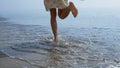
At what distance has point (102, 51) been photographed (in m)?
4.50

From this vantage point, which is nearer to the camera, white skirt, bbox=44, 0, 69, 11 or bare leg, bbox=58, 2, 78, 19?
white skirt, bbox=44, 0, 69, 11

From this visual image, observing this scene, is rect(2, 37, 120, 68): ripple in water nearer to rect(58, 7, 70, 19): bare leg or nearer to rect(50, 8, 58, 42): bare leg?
rect(50, 8, 58, 42): bare leg

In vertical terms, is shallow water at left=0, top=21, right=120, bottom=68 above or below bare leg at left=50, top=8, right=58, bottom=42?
below

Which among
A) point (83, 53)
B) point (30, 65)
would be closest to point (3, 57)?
point (30, 65)

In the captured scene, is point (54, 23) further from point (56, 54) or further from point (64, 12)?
point (56, 54)

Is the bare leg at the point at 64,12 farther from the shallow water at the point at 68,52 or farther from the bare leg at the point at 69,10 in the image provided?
the shallow water at the point at 68,52

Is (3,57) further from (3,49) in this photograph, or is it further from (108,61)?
(108,61)

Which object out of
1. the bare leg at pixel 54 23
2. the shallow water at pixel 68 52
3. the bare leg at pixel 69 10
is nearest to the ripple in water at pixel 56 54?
the shallow water at pixel 68 52

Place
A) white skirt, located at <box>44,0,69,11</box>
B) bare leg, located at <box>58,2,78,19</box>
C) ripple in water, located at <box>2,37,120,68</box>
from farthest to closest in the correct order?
bare leg, located at <box>58,2,78,19</box>, white skirt, located at <box>44,0,69,11</box>, ripple in water, located at <box>2,37,120,68</box>

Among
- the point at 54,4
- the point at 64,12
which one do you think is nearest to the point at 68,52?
the point at 54,4

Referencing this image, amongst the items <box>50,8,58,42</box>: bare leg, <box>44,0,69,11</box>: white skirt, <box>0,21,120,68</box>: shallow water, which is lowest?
<box>0,21,120,68</box>: shallow water

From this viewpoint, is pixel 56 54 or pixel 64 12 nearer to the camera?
pixel 56 54

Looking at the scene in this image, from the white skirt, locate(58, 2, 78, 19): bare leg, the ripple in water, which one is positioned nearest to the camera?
the ripple in water

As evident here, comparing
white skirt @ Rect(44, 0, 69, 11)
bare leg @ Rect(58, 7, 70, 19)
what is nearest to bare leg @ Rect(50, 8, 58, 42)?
white skirt @ Rect(44, 0, 69, 11)
